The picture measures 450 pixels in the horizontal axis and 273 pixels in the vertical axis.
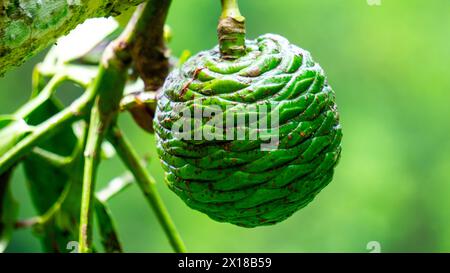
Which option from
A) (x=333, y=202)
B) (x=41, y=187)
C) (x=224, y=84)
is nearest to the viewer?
(x=224, y=84)

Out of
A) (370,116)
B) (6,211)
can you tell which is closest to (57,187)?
(6,211)

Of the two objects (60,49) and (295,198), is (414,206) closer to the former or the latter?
(60,49)

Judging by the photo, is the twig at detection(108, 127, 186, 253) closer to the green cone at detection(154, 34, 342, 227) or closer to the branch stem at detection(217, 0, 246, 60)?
the green cone at detection(154, 34, 342, 227)

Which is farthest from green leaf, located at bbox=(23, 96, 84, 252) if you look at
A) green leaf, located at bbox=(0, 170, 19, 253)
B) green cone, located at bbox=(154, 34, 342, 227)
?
green cone, located at bbox=(154, 34, 342, 227)

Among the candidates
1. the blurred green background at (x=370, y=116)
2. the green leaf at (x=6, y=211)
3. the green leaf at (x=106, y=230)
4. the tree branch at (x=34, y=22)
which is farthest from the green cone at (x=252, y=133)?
the blurred green background at (x=370, y=116)

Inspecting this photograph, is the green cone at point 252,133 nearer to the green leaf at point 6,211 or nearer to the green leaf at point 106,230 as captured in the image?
the green leaf at point 106,230
